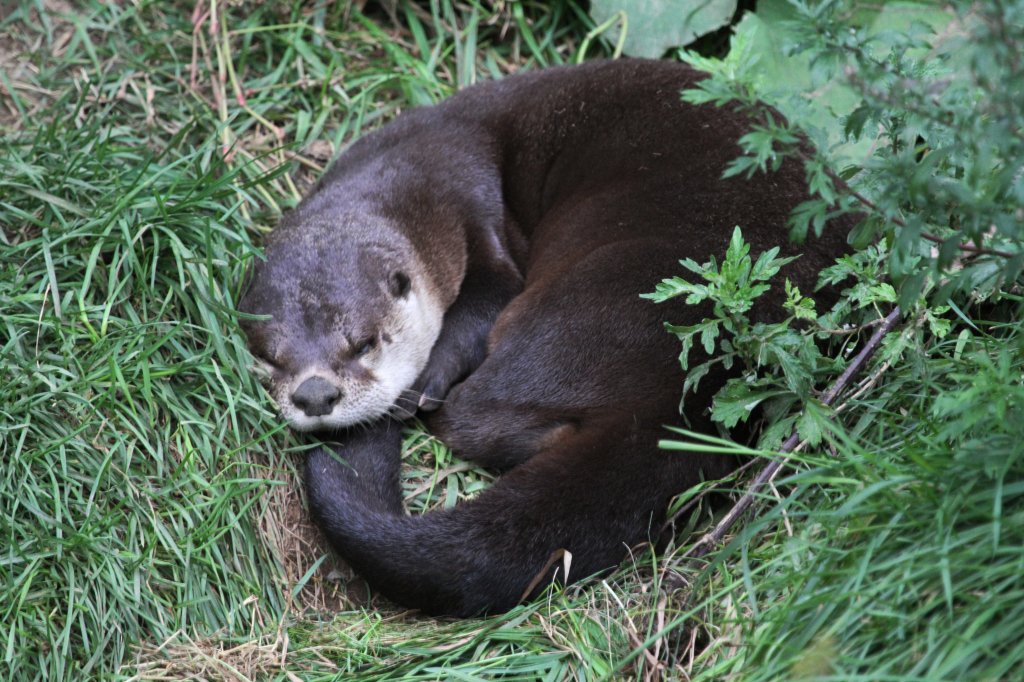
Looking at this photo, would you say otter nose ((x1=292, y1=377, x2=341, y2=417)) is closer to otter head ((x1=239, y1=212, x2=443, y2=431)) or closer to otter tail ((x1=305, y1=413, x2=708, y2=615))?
otter head ((x1=239, y1=212, x2=443, y2=431))

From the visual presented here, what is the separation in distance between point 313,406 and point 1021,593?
69.7 inches

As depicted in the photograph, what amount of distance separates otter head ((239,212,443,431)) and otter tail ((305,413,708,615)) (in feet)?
1.39

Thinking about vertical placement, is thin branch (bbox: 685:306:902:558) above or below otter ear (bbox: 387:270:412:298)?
above

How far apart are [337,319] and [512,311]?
0.51 meters

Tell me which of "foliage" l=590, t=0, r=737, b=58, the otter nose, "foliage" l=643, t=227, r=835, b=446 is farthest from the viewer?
"foliage" l=590, t=0, r=737, b=58

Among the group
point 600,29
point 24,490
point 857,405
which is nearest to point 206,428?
point 24,490

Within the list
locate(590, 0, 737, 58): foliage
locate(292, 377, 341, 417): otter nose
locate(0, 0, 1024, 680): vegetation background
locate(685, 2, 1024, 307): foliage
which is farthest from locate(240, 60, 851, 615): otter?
locate(685, 2, 1024, 307): foliage

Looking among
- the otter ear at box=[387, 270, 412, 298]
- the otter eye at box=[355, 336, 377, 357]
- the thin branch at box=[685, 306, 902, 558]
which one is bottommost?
the otter eye at box=[355, 336, 377, 357]

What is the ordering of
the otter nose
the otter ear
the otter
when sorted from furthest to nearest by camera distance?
the otter ear → the otter nose → the otter

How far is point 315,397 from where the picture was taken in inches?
113

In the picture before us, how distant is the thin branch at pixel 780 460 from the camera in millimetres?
2436

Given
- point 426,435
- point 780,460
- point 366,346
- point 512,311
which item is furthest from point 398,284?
point 780,460

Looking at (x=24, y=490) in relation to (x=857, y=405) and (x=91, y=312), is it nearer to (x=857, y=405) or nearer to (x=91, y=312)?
(x=91, y=312)

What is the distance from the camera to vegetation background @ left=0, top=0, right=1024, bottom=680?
185 cm
